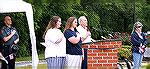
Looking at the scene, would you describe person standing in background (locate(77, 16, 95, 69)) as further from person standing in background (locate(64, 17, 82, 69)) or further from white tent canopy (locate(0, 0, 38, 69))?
white tent canopy (locate(0, 0, 38, 69))

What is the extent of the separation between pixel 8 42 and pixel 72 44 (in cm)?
125

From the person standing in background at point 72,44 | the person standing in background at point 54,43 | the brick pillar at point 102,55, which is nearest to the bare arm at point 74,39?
the person standing in background at point 72,44

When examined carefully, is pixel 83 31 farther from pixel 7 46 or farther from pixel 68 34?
pixel 7 46

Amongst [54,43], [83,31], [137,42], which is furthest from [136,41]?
[54,43]

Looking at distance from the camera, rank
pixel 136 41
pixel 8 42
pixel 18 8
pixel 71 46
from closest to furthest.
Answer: pixel 71 46
pixel 8 42
pixel 18 8
pixel 136 41

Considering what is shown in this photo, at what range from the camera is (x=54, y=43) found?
304 inches

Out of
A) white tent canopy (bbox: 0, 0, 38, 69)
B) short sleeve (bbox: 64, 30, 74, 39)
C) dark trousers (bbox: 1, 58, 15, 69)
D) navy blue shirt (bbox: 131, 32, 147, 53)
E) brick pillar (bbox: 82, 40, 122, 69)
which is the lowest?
dark trousers (bbox: 1, 58, 15, 69)

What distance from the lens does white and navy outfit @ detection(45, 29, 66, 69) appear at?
7.68m

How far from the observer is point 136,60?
364 inches

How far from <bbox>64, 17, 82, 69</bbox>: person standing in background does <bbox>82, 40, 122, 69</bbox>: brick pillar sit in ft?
1.65

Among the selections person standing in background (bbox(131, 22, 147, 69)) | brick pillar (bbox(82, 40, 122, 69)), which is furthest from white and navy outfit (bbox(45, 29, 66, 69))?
person standing in background (bbox(131, 22, 147, 69))

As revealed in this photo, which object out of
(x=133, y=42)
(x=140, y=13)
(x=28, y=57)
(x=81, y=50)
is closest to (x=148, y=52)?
(x=140, y=13)

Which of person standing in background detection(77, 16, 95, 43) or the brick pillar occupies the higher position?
person standing in background detection(77, 16, 95, 43)

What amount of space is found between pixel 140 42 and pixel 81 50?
1.90m
